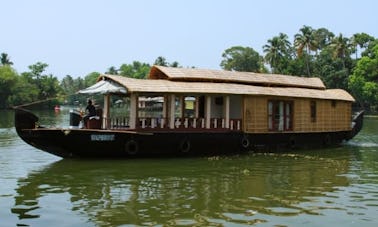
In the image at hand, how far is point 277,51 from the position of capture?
61.7 meters

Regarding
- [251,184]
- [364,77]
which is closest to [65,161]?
[251,184]

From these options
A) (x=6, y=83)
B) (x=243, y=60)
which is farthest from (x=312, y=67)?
(x=6, y=83)

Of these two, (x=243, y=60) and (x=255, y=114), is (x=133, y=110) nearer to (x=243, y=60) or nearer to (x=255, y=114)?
(x=255, y=114)

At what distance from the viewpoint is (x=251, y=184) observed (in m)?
10.8

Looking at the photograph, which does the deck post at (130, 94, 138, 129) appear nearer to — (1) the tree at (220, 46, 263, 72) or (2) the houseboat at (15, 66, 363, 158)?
(2) the houseboat at (15, 66, 363, 158)

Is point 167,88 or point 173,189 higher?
point 167,88

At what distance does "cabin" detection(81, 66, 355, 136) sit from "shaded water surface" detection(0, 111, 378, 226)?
127 cm

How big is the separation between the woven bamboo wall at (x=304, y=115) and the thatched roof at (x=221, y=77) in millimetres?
991

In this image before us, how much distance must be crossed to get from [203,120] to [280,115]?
338 cm

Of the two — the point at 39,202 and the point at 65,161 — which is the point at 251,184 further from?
the point at 65,161

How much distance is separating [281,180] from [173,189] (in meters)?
2.77

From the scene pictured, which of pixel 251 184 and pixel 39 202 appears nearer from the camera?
pixel 39 202

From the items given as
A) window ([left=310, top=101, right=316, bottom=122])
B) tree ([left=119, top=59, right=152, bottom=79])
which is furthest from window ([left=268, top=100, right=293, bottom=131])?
tree ([left=119, top=59, right=152, bottom=79])

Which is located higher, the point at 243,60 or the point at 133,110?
the point at 243,60
